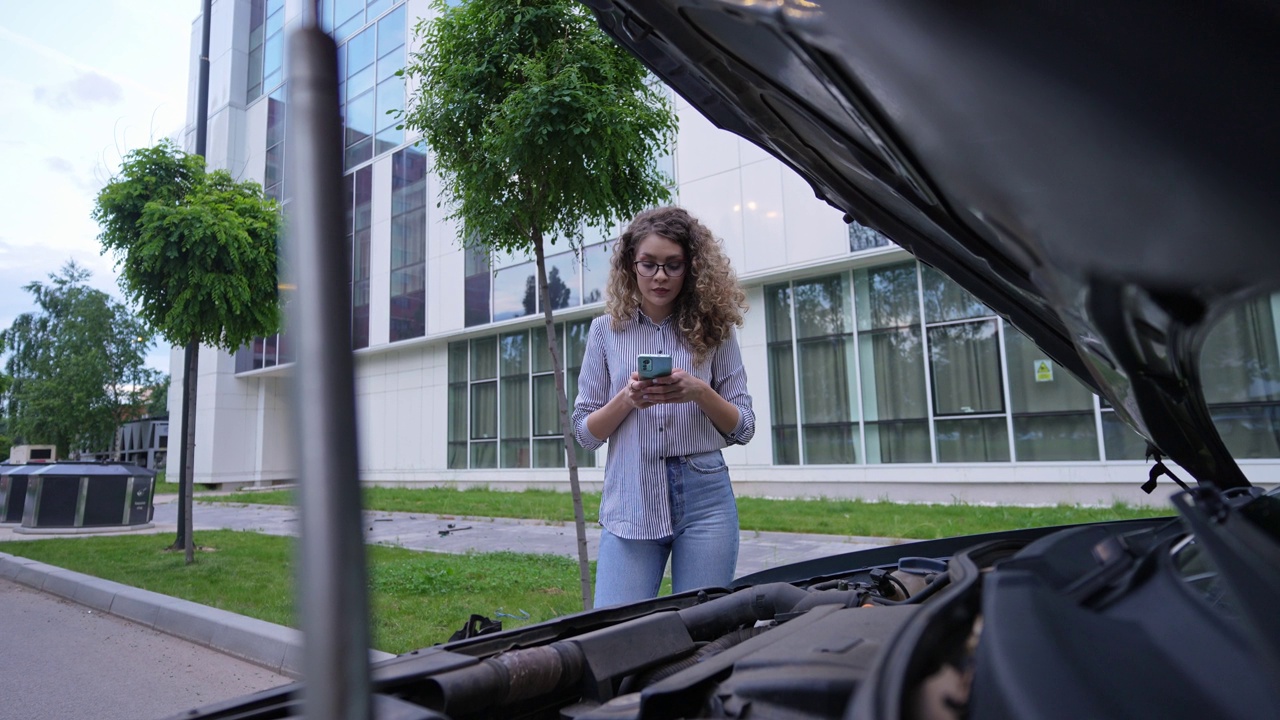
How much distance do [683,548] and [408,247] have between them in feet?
63.5

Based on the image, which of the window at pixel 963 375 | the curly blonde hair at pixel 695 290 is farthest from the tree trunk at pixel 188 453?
the window at pixel 963 375

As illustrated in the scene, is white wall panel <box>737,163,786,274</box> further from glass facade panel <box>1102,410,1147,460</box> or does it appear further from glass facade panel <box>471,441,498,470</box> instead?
glass facade panel <box>471,441,498,470</box>

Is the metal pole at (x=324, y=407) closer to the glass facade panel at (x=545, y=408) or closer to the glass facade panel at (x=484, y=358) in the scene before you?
the glass facade panel at (x=545, y=408)

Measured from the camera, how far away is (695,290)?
96.0 inches

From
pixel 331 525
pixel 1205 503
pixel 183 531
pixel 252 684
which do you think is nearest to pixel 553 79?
pixel 252 684

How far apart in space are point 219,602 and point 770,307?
10507mm

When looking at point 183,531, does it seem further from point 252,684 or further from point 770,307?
point 770,307

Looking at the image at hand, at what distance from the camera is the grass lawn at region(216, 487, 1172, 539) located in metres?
8.27

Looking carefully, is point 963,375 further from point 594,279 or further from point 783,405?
point 594,279

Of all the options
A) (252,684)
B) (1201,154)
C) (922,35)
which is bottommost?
(252,684)

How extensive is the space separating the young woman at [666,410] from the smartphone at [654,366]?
4 cm

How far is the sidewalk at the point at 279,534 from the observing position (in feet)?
14.7

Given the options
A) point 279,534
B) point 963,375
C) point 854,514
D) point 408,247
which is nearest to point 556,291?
point 408,247

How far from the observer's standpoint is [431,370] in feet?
65.7
